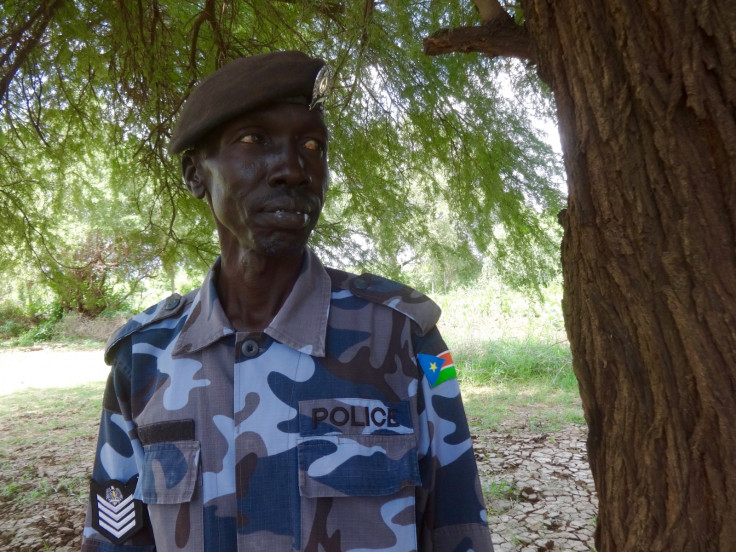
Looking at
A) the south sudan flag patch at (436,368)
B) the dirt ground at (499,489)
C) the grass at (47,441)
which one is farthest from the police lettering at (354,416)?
the grass at (47,441)

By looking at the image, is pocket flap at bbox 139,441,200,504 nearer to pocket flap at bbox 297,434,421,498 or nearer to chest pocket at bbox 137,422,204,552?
chest pocket at bbox 137,422,204,552

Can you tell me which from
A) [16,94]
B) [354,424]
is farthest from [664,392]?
[16,94]

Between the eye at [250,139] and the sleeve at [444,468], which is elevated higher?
the eye at [250,139]

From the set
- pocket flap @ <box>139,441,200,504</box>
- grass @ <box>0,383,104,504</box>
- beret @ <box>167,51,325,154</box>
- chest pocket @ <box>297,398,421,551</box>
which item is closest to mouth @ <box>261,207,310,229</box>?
beret @ <box>167,51,325,154</box>

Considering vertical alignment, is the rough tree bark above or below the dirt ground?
above

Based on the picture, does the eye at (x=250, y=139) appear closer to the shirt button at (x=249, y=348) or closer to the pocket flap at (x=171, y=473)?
the shirt button at (x=249, y=348)

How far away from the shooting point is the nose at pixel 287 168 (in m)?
1.27

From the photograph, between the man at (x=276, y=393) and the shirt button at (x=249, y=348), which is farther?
the shirt button at (x=249, y=348)

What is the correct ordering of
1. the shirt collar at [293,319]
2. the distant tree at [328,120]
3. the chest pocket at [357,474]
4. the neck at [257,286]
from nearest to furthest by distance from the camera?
the chest pocket at [357,474]
the shirt collar at [293,319]
the neck at [257,286]
the distant tree at [328,120]

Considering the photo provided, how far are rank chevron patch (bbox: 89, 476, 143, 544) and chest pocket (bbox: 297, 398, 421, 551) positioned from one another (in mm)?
425

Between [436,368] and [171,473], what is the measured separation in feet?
1.93

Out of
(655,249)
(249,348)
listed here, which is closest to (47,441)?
(249,348)

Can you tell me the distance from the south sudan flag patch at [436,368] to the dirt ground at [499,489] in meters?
2.16

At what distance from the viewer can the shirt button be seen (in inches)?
49.3
